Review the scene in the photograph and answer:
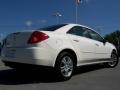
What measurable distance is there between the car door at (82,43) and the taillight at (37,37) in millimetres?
956

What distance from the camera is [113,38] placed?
125438mm

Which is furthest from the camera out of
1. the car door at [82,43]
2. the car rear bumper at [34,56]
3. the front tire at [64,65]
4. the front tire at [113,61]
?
the front tire at [113,61]

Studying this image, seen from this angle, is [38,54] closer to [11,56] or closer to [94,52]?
[11,56]

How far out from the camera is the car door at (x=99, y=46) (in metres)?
8.84

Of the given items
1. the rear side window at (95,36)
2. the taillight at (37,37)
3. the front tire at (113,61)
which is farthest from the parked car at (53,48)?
the front tire at (113,61)

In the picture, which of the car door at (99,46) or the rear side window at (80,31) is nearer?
the rear side window at (80,31)

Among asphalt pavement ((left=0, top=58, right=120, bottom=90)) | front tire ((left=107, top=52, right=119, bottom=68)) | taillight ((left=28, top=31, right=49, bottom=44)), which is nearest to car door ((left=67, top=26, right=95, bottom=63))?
asphalt pavement ((left=0, top=58, right=120, bottom=90))

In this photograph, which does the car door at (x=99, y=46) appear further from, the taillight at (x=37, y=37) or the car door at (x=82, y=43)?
the taillight at (x=37, y=37)

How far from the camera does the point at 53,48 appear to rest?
6992mm

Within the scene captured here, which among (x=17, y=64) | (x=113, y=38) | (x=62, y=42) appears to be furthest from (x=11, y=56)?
(x=113, y=38)

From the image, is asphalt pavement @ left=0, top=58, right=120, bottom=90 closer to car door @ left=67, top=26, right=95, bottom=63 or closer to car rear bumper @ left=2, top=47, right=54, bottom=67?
car rear bumper @ left=2, top=47, right=54, bottom=67

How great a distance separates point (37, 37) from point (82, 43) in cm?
163

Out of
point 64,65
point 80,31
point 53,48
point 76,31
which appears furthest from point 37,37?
point 80,31

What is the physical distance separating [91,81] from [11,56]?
219 centimetres
